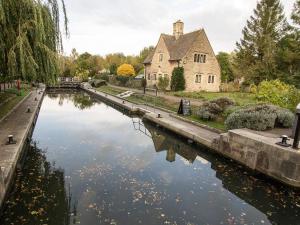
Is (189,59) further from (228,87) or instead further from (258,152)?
(258,152)

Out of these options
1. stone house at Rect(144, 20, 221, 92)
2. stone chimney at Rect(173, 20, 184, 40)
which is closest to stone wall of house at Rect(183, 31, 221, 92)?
stone house at Rect(144, 20, 221, 92)

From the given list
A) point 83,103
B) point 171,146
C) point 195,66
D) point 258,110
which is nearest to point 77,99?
point 83,103

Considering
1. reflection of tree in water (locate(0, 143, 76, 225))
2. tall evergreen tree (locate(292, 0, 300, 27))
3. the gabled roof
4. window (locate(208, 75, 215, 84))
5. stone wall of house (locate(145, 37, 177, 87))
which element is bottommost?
reflection of tree in water (locate(0, 143, 76, 225))

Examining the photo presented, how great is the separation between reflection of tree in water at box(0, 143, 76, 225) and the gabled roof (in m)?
27.9

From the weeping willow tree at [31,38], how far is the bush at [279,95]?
1273 centimetres

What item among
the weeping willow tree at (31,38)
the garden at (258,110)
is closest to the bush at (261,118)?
the garden at (258,110)

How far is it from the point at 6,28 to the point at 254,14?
41031mm

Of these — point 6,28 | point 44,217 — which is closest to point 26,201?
point 44,217

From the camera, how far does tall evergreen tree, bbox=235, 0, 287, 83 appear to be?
39625 mm

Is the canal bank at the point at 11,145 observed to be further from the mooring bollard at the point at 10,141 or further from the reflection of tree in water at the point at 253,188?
the reflection of tree in water at the point at 253,188

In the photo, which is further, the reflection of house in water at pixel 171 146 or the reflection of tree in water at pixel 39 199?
the reflection of house in water at pixel 171 146

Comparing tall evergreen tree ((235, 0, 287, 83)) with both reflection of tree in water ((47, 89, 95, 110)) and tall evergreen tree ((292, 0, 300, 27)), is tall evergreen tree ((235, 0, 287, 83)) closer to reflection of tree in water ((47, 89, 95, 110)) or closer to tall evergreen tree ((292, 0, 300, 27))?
tall evergreen tree ((292, 0, 300, 27))

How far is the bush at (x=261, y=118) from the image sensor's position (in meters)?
12.5

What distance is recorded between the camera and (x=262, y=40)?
40.7 metres
